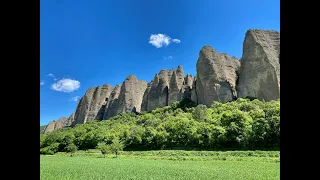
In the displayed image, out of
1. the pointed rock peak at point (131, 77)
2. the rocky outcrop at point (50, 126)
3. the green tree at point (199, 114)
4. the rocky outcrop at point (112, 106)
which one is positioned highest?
the pointed rock peak at point (131, 77)

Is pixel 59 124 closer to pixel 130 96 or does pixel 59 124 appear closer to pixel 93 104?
pixel 93 104

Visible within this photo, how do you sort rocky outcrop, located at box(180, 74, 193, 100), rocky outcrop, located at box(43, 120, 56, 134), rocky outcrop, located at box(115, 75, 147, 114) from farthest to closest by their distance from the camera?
rocky outcrop, located at box(43, 120, 56, 134), rocky outcrop, located at box(115, 75, 147, 114), rocky outcrop, located at box(180, 74, 193, 100)

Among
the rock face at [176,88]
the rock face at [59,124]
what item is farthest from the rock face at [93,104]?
the rock face at [176,88]

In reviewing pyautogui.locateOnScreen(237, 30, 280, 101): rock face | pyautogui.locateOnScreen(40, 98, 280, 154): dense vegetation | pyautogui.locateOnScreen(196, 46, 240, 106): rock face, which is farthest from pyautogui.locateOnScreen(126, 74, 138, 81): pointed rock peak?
pyautogui.locateOnScreen(237, 30, 280, 101): rock face

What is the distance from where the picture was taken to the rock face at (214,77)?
209ft

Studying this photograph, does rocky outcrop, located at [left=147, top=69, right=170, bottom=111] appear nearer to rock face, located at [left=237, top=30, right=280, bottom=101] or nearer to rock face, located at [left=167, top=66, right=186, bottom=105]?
rock face, located at [left=167, top=66, right=186, bottom=105]

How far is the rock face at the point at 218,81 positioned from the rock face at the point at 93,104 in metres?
7.35

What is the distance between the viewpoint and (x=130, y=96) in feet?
318

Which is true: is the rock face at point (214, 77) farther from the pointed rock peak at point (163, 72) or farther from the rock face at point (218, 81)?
the pointed rock peak at point (163, 72)

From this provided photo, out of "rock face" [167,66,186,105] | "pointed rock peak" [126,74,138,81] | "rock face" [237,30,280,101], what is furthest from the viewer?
"pointed rock peak" [126,74,138,81]

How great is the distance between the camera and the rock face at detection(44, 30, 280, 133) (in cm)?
5819

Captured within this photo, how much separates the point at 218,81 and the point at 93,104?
2474 inches
